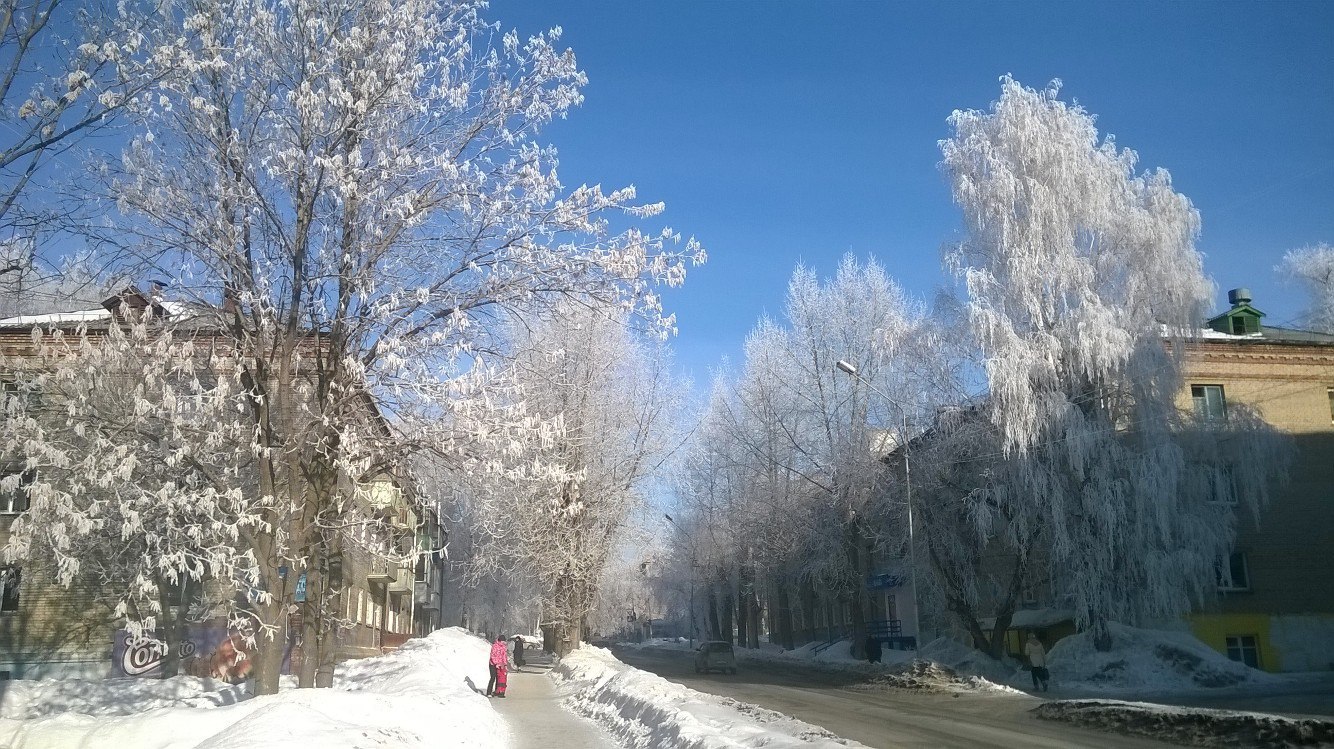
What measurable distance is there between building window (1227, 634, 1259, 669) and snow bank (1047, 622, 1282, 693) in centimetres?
483

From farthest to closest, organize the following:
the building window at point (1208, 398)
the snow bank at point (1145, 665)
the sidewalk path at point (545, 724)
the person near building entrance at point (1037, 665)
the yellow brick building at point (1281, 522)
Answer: the building window at point (1208, 398) < the yellow brick building at point (1281, 522) < the snow bank at point (1145, 665) < the person near building entrance at point (1037, 665) < the sidewalk path at point (545, 724)

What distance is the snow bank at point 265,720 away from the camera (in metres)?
9.95

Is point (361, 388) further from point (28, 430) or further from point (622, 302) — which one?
point (28, 430)

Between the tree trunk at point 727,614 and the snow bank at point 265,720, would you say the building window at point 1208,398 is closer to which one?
the snow bank at point 265,720

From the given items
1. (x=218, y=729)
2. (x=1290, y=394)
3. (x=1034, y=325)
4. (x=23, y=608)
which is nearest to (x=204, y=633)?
(x=23, y=608)

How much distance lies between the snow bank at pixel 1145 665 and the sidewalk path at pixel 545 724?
47.2ft

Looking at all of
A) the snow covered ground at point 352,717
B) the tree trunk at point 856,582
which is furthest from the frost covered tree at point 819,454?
the snow covered ground at point 352,717

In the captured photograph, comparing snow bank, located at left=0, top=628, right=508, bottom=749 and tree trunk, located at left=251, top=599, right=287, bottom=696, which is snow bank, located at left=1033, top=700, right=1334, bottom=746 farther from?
tree trunk, located at left=251, top=599, right=287, bottom=696

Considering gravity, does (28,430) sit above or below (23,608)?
above

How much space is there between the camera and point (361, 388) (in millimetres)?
12625

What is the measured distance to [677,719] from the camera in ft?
46.1

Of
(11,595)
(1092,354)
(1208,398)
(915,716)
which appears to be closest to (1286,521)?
(1208,398)

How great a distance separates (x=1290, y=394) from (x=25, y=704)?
39776 mm

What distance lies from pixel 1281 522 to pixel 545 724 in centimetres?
2889
